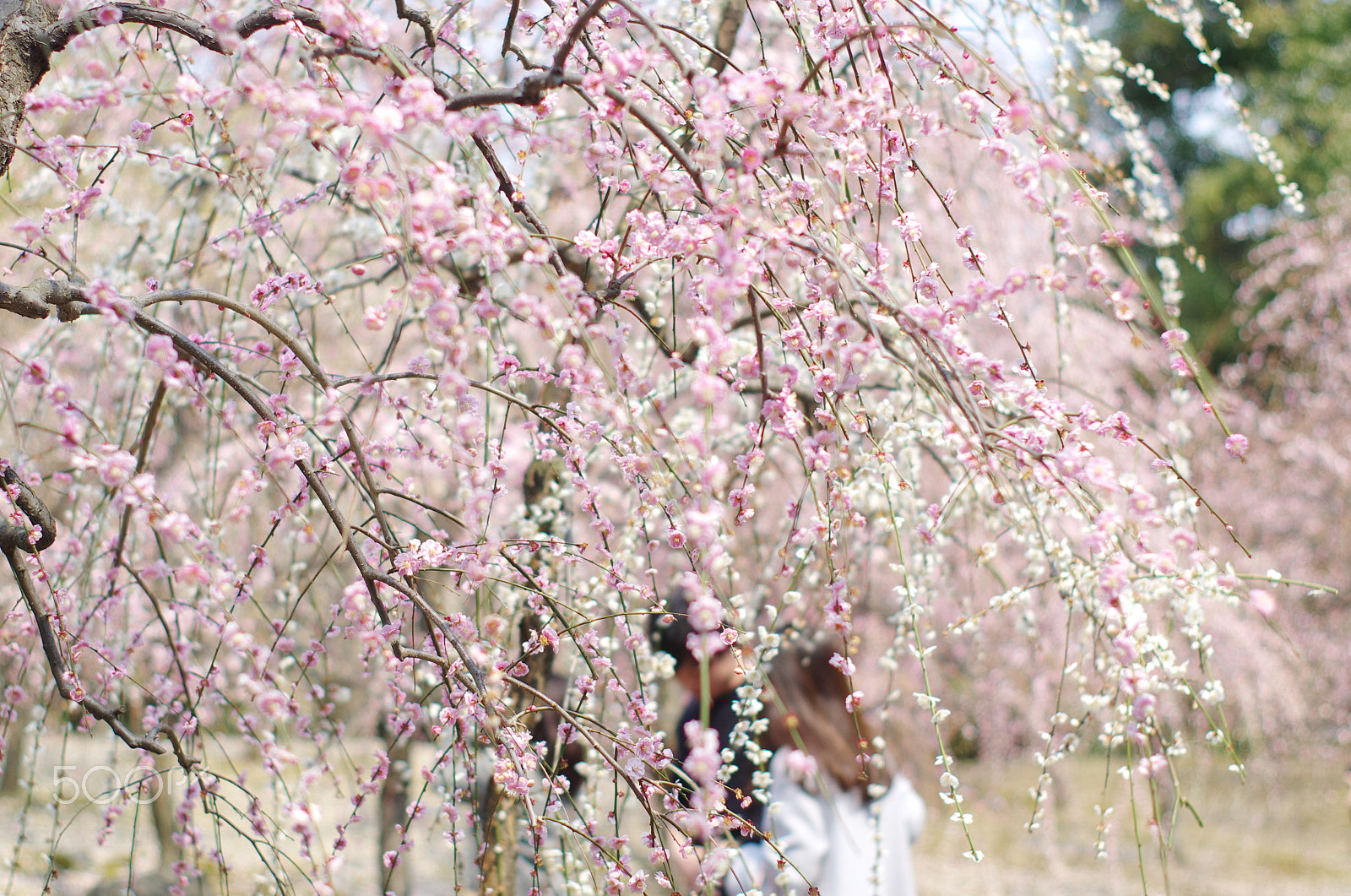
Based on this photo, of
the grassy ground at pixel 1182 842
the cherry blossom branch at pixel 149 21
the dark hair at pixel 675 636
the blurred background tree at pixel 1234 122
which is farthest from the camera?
the blurred background tree at pixel 1234 122

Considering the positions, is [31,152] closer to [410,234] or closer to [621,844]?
[410,234]

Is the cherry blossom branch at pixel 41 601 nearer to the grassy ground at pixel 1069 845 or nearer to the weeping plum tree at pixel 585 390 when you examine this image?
the weeping plum tree at pixel 585 390

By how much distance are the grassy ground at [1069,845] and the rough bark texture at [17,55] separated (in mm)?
4393

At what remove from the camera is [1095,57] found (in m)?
2.15

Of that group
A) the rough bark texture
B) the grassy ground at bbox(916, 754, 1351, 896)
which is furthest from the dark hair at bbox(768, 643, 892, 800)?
the grassy ground at bbox(916, 754, 1351, 896)

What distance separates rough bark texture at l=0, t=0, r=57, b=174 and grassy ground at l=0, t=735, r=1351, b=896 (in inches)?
173

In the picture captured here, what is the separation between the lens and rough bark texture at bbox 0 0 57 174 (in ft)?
4.15

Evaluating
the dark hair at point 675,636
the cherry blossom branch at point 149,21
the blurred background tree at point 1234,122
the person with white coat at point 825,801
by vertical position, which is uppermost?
the blurred background tree at point 1234,122

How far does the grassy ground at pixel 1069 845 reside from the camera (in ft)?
19.0

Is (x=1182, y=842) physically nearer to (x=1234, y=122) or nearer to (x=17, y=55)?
(x=17, y=55)

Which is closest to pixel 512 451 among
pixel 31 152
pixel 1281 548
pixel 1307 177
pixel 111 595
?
pixel 111 595

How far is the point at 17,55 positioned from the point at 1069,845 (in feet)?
25.2

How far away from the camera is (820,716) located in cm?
214

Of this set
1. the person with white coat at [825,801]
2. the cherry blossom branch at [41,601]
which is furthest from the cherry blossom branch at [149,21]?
the person with white coat at [825,801]
